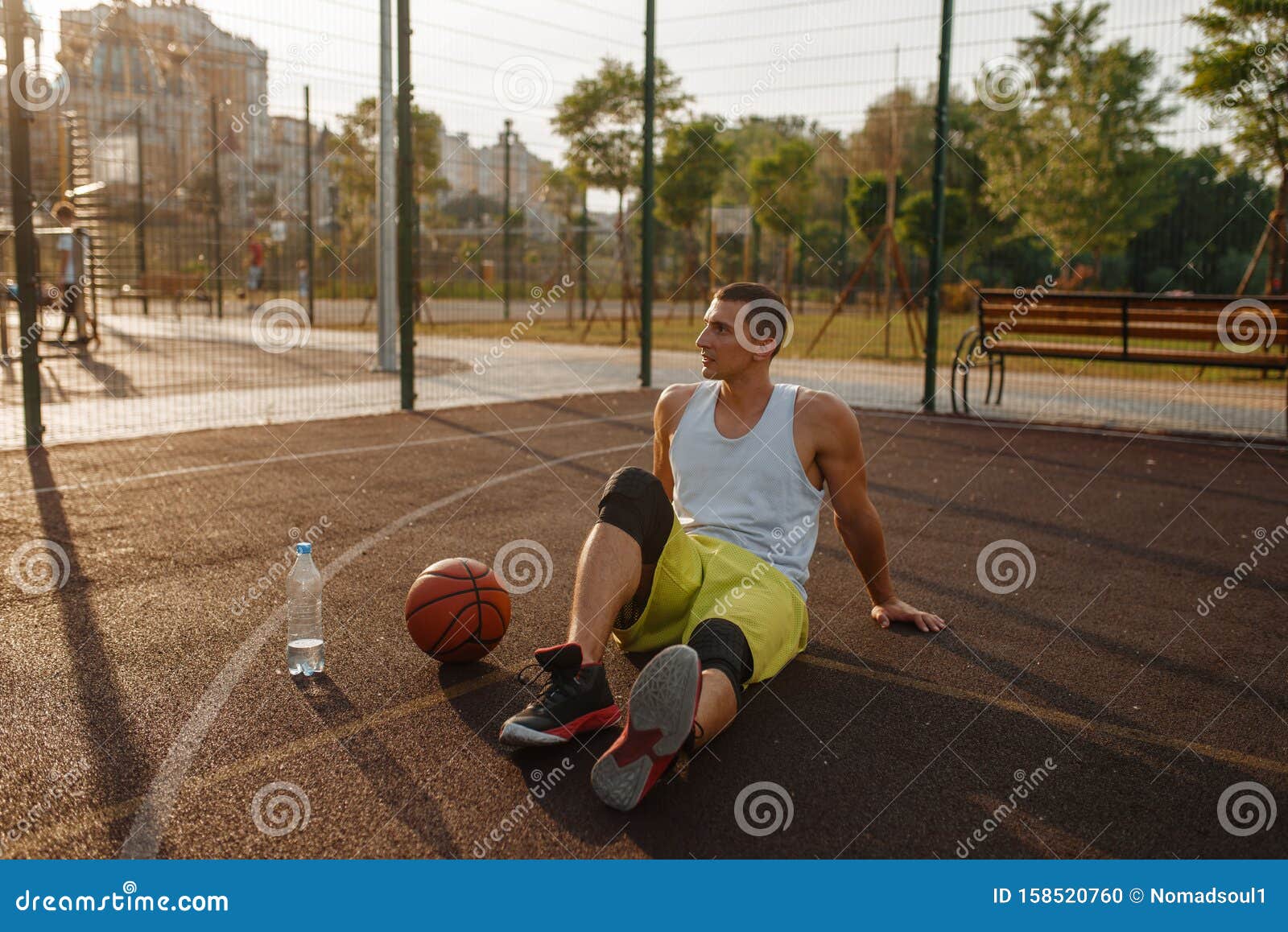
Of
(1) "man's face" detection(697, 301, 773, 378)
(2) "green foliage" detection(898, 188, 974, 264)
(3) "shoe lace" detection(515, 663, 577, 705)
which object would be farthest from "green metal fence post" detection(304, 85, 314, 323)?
(2) "green foliage" detection(898, 188, 974, 264)

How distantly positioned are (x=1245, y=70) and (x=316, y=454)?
35.6ft

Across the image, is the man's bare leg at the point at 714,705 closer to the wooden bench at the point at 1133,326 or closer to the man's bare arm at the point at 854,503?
the man's bare arm at the point at 854,503

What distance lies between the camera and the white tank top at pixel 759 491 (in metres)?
4.14

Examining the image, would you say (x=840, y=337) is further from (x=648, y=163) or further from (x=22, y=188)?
(x=22, y=188)

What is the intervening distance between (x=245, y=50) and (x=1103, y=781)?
10496mm

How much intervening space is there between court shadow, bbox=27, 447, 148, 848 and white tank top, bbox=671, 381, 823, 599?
6.52 feet

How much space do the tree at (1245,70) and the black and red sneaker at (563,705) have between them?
11.0 metres

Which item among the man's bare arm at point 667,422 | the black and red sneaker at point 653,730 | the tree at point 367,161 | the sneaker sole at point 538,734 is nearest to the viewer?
the black and red sneaker at point 653,730

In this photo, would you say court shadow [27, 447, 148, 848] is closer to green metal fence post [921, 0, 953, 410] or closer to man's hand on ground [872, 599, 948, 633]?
man's hand on ground [872, 599, 948, 633]

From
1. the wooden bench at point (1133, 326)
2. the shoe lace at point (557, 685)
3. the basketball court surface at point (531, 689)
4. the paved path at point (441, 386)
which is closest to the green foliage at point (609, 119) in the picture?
the paved path at point (441, 386)

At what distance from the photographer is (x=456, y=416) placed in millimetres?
11336

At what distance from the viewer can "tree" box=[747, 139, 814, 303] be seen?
86.9ft

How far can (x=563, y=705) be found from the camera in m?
3.40

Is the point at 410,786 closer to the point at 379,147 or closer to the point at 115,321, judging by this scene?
the point at 379,147
